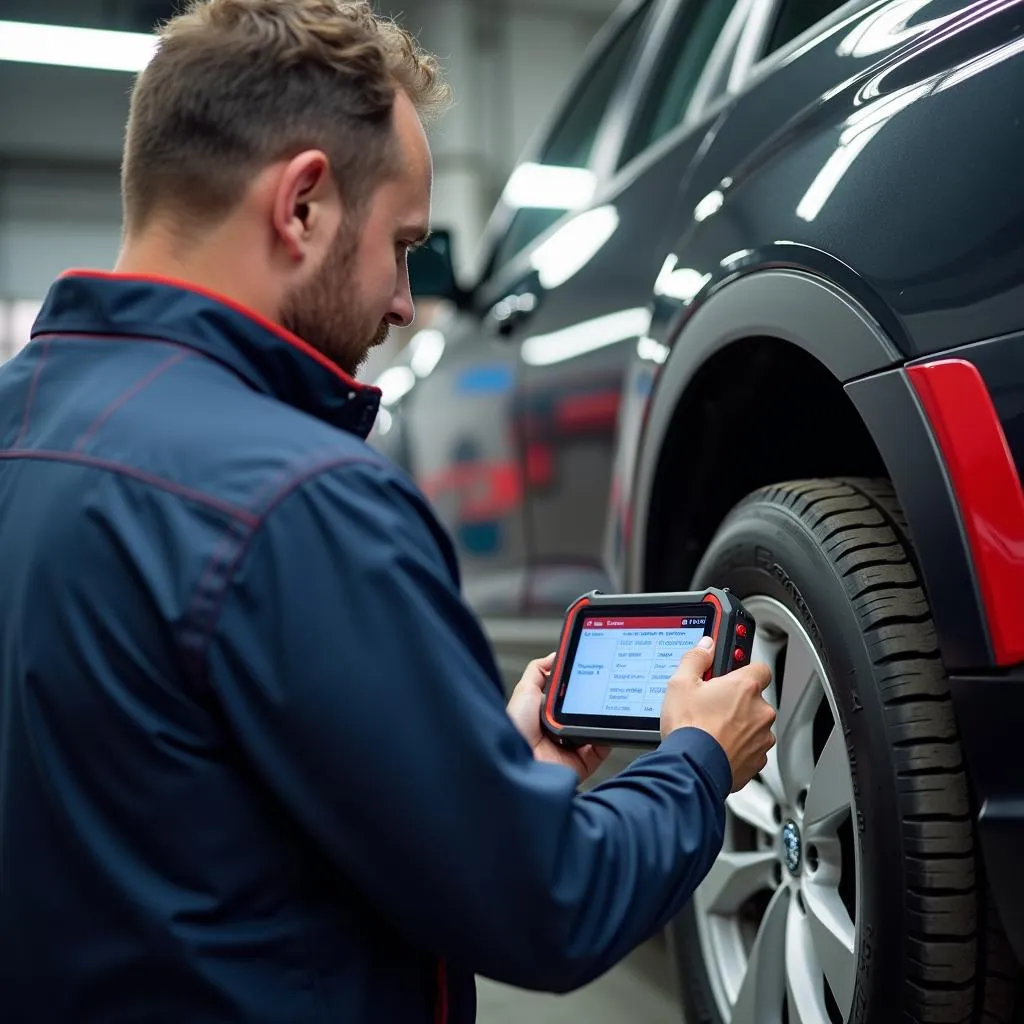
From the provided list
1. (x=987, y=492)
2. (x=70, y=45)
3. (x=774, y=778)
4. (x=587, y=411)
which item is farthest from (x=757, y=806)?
(x=70, y=45)

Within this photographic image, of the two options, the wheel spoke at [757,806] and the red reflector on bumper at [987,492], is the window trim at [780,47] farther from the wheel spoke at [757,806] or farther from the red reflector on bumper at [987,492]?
the wheel spoke at [757,806]

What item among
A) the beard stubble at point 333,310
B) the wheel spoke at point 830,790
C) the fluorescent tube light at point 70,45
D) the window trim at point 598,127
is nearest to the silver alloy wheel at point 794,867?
the wheel spoke at point 830,790

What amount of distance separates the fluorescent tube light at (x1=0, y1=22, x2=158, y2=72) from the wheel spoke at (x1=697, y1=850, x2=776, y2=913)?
268 inches

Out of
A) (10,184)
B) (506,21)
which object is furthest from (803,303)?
(10,184)

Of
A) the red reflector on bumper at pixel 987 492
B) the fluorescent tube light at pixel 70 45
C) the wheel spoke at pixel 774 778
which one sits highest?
the fluorescent tube light at pixel 70 45

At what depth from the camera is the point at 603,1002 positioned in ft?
6.77

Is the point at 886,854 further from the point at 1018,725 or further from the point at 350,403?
the point at 350,403

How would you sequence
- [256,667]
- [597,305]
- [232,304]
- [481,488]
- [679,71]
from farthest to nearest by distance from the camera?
[481,488] → [679,71] → [597,305] → [232,304] → [256,667]

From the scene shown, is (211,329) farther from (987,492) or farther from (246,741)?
(987,492)

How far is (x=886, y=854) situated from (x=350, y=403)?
63 centimetres

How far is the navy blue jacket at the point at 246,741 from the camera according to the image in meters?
0.77

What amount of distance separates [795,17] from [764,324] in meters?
0.55

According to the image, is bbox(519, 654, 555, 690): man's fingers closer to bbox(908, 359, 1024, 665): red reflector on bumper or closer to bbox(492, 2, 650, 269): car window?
bbox(908, 359, 1024, 665): red reflector on bumper

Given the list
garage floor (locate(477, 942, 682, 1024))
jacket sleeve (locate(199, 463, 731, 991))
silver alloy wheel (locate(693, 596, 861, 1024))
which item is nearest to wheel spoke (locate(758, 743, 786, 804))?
silver alloy wheel (locate(693, 596, 861, 1024))
